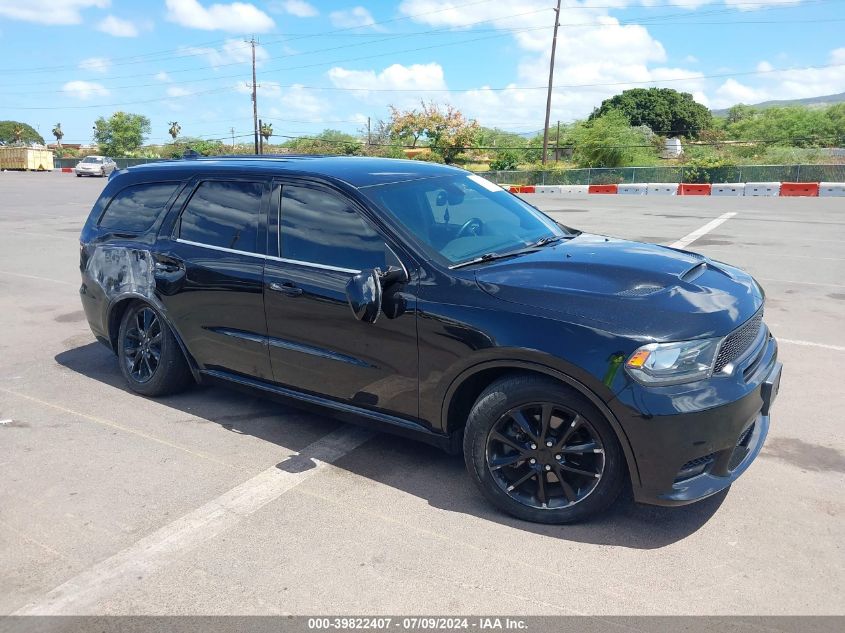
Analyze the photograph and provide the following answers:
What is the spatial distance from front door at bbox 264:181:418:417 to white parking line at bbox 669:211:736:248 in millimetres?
7627

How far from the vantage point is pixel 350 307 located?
375 centimetres

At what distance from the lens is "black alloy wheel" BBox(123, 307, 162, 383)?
5.12 meters

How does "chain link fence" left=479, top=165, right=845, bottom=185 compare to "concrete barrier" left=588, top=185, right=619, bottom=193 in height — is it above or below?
above

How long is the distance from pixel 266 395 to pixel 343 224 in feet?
4.23

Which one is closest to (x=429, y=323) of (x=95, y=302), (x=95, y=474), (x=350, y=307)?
(x=350, y=307)

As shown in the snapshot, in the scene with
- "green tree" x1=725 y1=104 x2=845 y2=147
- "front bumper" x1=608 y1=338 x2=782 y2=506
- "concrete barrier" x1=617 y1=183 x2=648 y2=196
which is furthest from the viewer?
"green tree" x1=725 y1=104 x2=845 y2=147

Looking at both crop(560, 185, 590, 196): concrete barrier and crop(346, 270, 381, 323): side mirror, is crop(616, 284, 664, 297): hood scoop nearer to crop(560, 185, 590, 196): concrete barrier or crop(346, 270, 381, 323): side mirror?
crop(346, 270, 381, 323): side mirror

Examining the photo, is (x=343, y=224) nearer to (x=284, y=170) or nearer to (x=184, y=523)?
(x=284, y=170)

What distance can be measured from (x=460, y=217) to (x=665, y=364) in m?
1.70

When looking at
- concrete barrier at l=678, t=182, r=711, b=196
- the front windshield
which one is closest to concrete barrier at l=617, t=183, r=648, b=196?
concrete barrier at l=678, t=182, r=711, b=196

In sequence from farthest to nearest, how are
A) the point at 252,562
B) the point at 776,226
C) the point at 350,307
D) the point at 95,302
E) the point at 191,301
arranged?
the point at 776,226 → the point at 95,302 → the point at 191,301 → the point at 350,307 → the point at 252,562

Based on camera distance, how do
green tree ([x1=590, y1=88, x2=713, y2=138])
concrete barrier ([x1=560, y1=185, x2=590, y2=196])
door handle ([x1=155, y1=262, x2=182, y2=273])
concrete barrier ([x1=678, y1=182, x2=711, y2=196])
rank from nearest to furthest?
door handle ([x1=155, y1=262, x2=182, y2=273]) < concrete barrier ([x1=678, y1=182, x2=711, y2=196]) < concrete barrier ([x1=560, y1=185, x2=590, y2=196]) < green tree ([x1=590, y1=88, x2=713, y2=138])

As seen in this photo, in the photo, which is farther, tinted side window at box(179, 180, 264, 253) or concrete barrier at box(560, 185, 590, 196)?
concrete barrier at box(560, 185, 590, 196)

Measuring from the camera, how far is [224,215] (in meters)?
4.59
